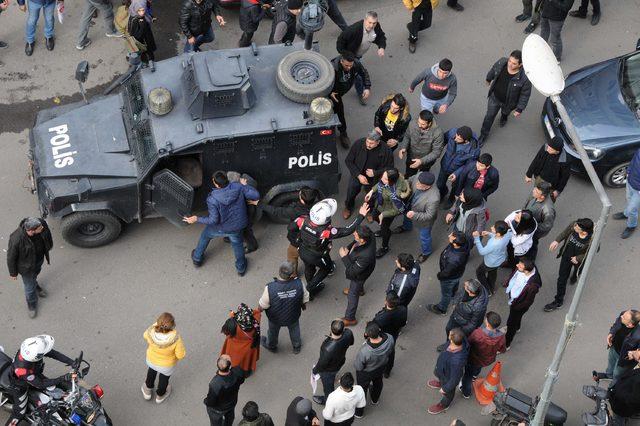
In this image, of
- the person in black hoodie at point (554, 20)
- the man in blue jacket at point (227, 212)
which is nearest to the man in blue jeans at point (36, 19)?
the man in blue jacket at point (227, 212)

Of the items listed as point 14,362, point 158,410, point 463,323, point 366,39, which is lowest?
point 158,410

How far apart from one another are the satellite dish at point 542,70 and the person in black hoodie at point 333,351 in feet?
11.0

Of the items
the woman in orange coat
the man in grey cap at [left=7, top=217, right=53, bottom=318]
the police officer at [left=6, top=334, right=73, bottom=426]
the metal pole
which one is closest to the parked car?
the metal pole

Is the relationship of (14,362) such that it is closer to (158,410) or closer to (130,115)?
(158,410)

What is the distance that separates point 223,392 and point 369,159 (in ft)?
12.5

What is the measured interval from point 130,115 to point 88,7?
11.0 feet

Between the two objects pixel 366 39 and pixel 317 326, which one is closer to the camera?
pixel 317 326

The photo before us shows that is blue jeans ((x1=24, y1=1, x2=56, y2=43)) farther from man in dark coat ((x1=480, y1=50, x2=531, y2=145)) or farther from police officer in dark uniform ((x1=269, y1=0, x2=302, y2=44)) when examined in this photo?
man in dark coat ((x1=480, y1=50, x2=531, y2=145))

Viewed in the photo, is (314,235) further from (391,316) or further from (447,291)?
(447,291)

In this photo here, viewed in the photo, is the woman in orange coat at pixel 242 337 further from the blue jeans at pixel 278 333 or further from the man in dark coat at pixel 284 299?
the blue jeans at pixel 278 333

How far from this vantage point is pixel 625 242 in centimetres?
1182

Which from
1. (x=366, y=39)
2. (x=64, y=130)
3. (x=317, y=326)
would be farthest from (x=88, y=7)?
(x=317, y=326)

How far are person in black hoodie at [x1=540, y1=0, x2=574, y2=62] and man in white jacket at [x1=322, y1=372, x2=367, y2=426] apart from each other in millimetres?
7111

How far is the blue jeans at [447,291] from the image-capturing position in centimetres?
1055
